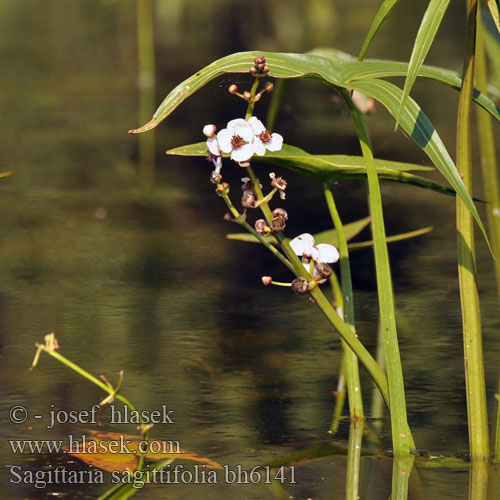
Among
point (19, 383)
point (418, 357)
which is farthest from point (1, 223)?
point (418, 357)

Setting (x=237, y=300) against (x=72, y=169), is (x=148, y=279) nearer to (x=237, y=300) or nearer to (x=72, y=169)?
(x=237, y=300)

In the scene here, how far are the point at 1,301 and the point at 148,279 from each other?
0.21m

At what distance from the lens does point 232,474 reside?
0.82 meters

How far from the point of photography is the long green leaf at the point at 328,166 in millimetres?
795

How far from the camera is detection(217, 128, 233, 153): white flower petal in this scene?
72 cm

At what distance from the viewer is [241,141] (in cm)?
73

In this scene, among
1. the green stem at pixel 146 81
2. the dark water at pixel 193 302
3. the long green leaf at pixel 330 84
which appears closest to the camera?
the long green leaf at pixel 330 84

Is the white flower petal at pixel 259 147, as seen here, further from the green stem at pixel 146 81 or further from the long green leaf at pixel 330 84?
the green stem at pixel 146 81

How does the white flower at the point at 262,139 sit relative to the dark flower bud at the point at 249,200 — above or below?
above

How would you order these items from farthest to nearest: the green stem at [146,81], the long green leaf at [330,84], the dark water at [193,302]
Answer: the green stem at [146,81] → the dark water at [193,302] → the long green leaf at [330,84]

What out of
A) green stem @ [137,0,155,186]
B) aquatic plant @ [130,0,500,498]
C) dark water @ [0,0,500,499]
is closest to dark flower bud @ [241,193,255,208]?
aquatic plant @ [130,0,500,498]

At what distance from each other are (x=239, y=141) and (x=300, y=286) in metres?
0.11

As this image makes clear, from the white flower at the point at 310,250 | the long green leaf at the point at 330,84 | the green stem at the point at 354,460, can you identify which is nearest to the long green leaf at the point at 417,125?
the long green leaf at the point at 330,84

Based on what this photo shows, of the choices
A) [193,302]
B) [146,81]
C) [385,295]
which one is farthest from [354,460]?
[146,81]
